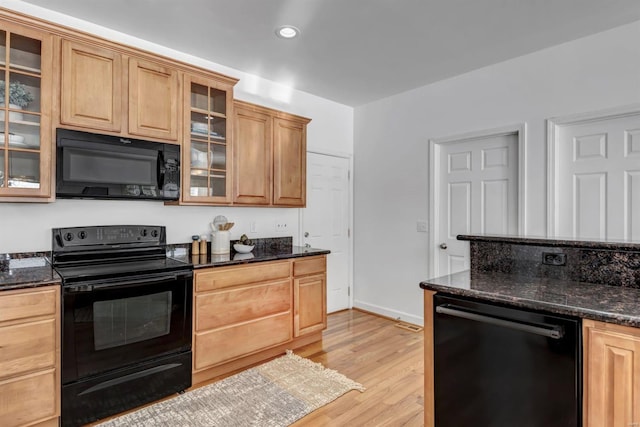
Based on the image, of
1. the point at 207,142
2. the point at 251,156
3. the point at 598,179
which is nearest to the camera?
the point at 598,179

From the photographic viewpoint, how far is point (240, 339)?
2775mm

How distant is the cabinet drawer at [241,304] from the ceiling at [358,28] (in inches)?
78.6

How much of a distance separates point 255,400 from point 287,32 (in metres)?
2.67

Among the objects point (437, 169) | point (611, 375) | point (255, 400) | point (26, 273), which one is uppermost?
point (437, 169)

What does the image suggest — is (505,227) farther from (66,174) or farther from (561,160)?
(66,174)

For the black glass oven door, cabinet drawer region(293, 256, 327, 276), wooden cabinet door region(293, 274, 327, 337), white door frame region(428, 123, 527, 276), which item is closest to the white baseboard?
white door frame region(428, 123, 527, 276)

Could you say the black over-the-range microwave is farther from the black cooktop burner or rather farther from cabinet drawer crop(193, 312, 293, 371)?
cabinet drawer crop(193, 312, 293, 371)

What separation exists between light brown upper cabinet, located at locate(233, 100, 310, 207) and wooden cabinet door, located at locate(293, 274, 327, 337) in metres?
0.81

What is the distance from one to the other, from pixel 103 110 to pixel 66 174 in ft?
1.64

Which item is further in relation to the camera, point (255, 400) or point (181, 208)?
point (181, 208)

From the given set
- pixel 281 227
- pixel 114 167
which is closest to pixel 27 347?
pixel 114 167

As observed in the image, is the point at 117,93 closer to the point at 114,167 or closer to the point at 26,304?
the point at 114,167

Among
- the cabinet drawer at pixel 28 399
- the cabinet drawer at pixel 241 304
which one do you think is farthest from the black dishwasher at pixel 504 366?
the cabinet drawer at pixel 28 399

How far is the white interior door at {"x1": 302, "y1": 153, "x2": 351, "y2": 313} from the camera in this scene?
13.6 ft
